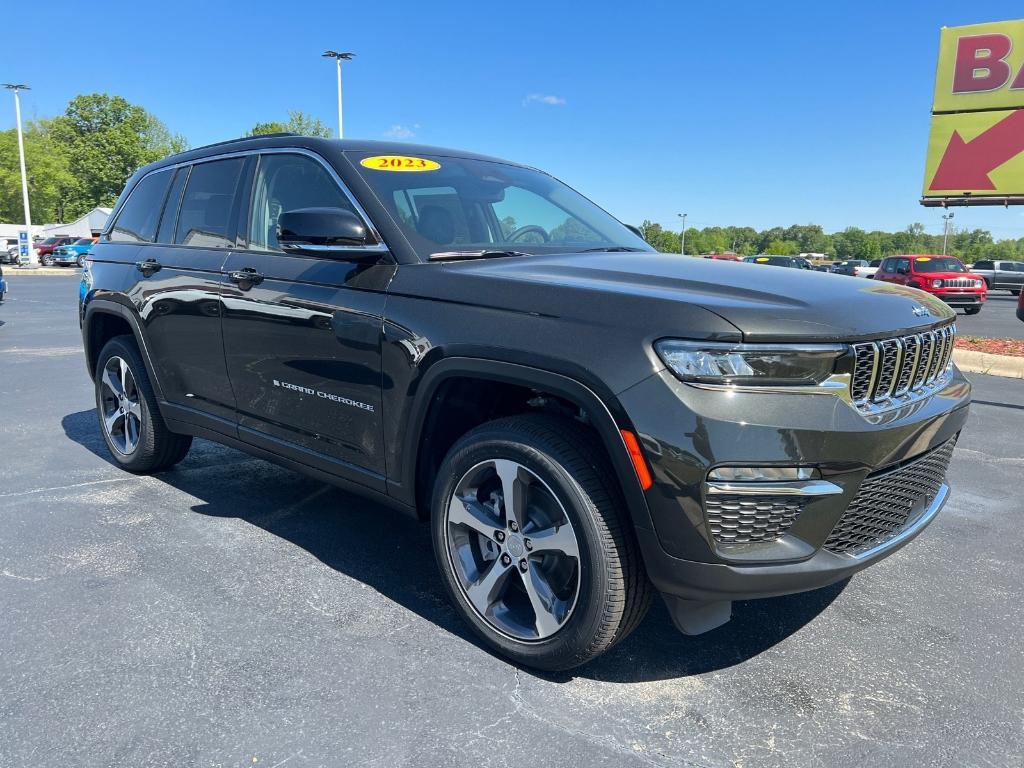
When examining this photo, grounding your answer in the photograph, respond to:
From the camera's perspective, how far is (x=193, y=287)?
3.84 metres

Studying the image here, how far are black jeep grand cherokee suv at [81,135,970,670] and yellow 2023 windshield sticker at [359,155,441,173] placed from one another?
1 cm

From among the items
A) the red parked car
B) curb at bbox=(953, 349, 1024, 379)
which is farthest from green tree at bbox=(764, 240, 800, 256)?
curb at bbox=(953, 349, 1024, 379)

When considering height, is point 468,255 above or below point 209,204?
below

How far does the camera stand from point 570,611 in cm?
242

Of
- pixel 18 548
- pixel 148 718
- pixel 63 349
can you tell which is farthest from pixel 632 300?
pixel 63 349

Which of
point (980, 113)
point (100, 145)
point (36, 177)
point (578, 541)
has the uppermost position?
point (100, 145)

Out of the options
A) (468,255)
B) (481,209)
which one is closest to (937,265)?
(481,209)

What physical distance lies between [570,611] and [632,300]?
1.00 m

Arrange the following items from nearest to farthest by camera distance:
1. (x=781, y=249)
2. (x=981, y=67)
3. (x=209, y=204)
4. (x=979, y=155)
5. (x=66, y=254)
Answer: (x=209, y=204) < (x=981, y=67) < (x=979, y=155) < (x=66, y=254) < (x=781, y=249)

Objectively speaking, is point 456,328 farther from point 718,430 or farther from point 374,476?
point 718,430

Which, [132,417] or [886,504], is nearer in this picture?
[886,504]

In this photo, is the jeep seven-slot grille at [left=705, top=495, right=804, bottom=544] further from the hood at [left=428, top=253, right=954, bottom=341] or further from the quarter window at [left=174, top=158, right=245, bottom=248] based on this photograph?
the quarter window at [left=174, top=158, right=245, bottom=248]

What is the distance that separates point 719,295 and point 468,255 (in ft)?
3.63

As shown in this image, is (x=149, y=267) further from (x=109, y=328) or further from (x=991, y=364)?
(x=991, y=364)
